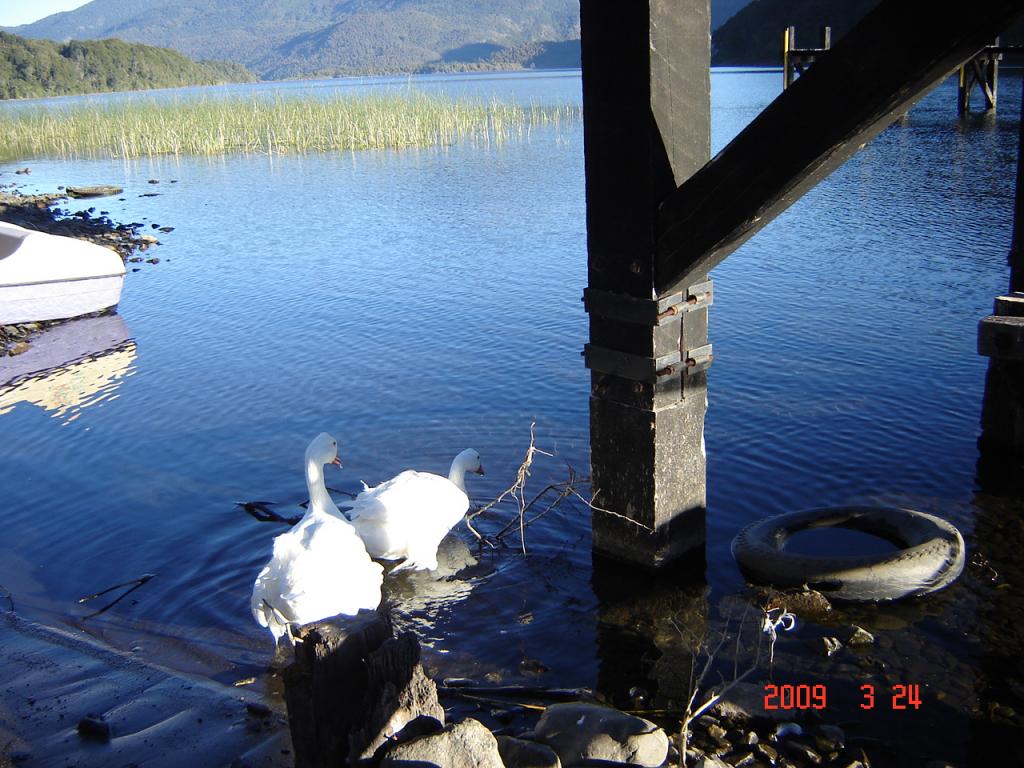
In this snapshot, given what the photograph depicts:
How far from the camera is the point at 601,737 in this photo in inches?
161

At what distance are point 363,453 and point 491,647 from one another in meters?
3.69

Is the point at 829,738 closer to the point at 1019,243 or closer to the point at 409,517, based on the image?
the point at 409,517

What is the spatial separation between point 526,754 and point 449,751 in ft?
1.53

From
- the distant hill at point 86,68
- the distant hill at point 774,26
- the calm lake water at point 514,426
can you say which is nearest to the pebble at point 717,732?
the calm lake water at point 514,426

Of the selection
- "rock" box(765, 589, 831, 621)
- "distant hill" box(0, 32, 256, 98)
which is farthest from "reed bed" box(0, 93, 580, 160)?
"distant hill" box(0, 32, 256, 98)

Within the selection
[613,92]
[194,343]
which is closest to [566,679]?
[613,92]

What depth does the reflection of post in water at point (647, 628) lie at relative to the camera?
204 inches

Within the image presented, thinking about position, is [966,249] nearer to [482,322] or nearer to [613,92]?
[482,322]

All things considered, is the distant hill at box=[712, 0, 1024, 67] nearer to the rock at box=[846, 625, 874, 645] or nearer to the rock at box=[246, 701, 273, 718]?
the rock at box=[846, 625, 874, 645]

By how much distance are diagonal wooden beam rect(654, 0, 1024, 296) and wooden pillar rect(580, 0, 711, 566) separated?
22 centimetres

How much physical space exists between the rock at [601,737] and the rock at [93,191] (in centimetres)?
2786

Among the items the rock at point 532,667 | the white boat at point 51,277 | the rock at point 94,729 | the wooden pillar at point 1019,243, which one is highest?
the wooden pillar at point 1019,243
